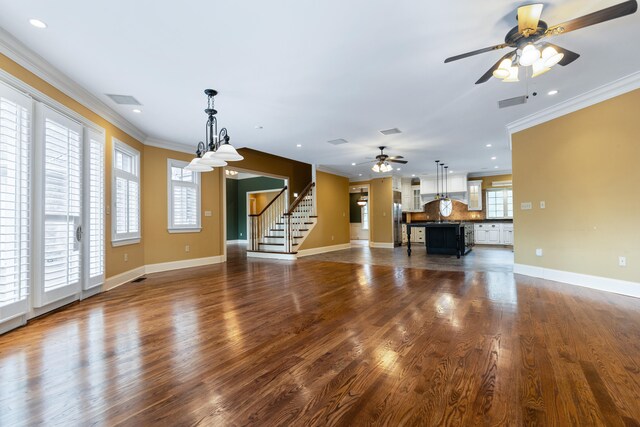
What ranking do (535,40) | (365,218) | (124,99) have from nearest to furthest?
(535,40) → (124,99) → (365,218)

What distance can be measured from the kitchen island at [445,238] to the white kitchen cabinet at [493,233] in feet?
9.38

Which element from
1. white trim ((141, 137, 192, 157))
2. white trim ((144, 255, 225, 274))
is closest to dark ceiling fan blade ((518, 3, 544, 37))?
white trim ((141, 137, 192, 157))

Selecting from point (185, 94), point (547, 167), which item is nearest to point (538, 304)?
point (547, 167)

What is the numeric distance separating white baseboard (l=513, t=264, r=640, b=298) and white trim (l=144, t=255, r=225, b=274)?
6.72m

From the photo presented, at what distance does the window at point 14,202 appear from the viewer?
269 centimetres

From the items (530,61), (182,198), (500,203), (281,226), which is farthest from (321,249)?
(530,61)

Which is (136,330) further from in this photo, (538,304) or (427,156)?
(427,156)

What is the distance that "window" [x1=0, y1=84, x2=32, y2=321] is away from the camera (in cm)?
269

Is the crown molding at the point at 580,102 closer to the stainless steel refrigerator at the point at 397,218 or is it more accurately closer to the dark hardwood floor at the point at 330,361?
the dark hardwood floor at the point at 330,361

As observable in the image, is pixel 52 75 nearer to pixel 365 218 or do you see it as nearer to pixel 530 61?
pixel 530 61

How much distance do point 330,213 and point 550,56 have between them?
25.4 feet

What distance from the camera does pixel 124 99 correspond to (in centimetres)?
423

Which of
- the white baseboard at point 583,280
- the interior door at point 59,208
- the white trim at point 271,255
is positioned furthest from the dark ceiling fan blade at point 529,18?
the white trim at point 271,255

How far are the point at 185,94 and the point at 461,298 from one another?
474 cm
